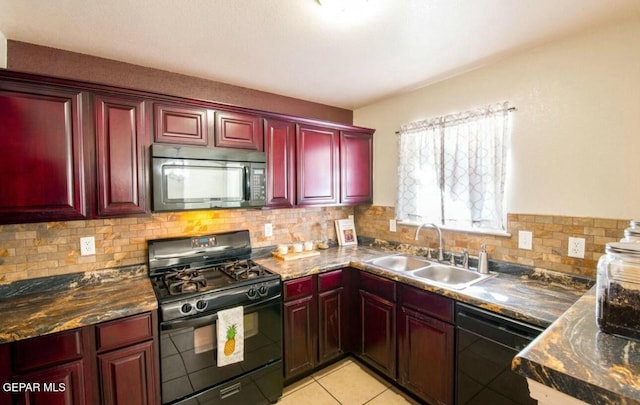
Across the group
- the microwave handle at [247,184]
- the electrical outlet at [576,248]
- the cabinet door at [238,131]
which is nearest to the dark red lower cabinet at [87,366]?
the microwave handle at [247,184]

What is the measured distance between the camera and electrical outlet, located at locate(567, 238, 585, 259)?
5.86 feet

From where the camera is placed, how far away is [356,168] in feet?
10.2

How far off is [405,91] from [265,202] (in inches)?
69.0

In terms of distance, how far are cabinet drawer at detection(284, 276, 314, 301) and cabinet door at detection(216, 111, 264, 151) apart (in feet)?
3.71

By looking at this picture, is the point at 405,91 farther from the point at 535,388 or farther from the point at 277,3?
the point at 535,388

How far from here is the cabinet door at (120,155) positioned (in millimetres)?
1772

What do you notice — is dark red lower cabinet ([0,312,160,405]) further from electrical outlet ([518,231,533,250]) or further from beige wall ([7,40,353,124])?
electrical outlet ([518,231,533,250])

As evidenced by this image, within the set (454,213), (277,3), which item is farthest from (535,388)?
(277,3)

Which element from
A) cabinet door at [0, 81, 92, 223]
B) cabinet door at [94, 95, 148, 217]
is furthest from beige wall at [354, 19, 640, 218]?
cabinet door at [0, 81, 92, 223]

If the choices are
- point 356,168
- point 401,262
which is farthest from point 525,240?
point 356,168

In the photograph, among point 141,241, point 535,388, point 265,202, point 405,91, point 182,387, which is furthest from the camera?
point 405,91

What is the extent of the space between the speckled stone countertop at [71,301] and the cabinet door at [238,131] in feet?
3.85

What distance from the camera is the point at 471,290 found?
1.82 metres

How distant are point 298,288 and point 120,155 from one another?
1566mm
